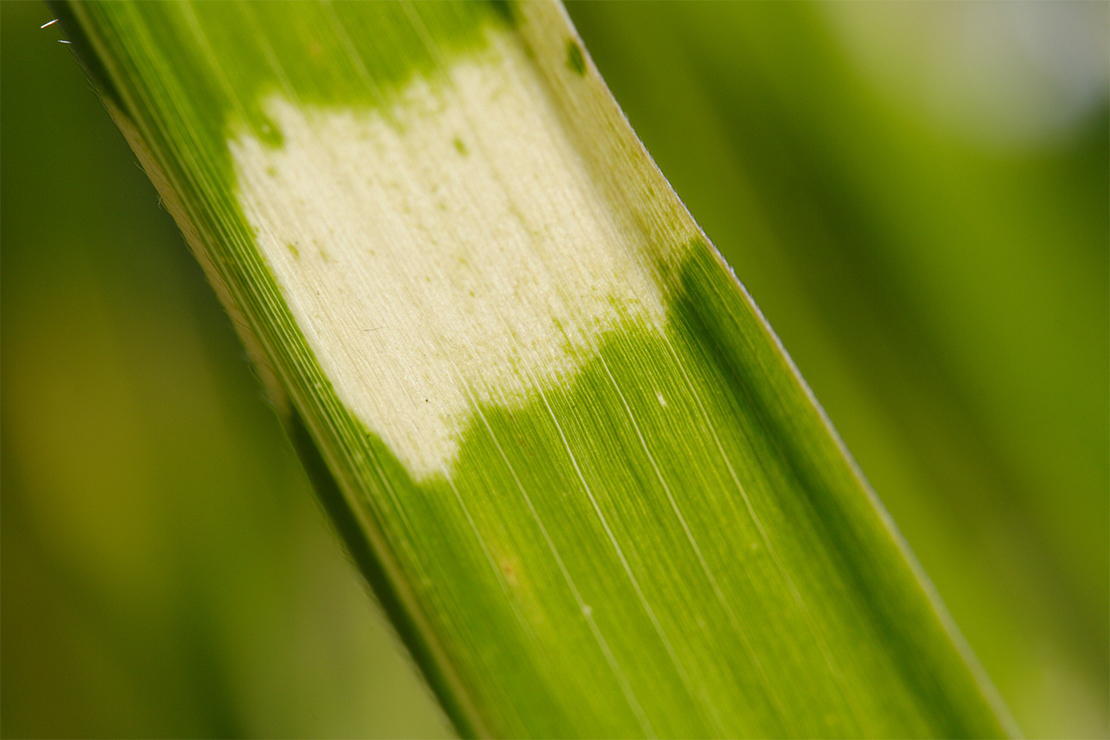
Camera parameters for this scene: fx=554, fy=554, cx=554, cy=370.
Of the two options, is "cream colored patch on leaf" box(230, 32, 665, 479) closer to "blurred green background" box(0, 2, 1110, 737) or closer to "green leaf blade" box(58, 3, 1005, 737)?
"green leaf blade" box(58, 3, 1005, 737)

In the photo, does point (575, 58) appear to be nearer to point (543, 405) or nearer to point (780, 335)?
point (543, 405)

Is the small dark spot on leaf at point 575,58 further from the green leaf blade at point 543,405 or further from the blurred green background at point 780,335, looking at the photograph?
the blurred green background at point 780,335

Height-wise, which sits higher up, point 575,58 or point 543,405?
point 575,58

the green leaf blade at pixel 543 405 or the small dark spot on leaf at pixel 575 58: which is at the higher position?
the small dark spot on leaf at pixel 575 58

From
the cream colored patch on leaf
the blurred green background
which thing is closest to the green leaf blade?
the cream colored patch on leaf

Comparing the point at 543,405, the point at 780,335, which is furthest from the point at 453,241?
the point at 780,335

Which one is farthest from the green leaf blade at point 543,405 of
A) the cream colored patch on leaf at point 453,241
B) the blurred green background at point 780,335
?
the blurred green background at point 780,335

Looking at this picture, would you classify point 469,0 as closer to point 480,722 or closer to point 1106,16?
point 480,722
